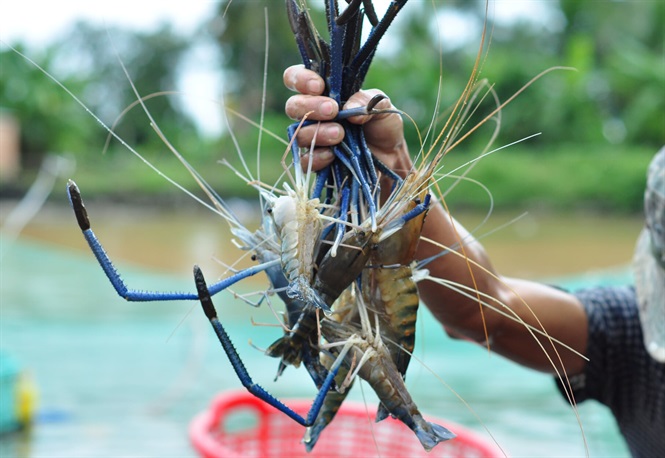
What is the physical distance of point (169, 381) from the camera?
4625 mm

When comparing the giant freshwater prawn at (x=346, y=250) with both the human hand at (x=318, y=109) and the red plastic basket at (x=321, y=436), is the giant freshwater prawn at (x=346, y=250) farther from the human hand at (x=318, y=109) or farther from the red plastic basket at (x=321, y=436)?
the red plastic basket at (x=321, y=436)

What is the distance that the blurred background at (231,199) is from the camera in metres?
4.19

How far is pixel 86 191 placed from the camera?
71.7ft

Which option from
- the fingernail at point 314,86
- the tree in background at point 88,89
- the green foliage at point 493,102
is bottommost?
the fingernail at point 314,86

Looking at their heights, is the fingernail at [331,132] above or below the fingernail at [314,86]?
below

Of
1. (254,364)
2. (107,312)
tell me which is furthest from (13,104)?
(254,364)

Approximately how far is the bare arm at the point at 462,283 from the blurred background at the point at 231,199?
0.30m

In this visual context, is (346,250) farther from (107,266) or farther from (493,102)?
(493,102)

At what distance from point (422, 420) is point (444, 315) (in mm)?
550

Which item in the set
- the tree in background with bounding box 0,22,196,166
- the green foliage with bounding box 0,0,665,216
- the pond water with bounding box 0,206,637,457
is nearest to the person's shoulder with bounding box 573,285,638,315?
the pond water with bounding box 0,206,637,457

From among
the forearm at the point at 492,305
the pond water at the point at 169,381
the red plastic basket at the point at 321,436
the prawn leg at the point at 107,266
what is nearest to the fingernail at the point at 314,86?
the prawn leg at the point at 107,266

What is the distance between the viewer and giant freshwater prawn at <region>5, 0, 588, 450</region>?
1.03m

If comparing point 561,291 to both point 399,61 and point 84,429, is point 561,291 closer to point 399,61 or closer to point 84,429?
point 84,429

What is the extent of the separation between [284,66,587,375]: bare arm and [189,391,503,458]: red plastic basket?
0.35m
